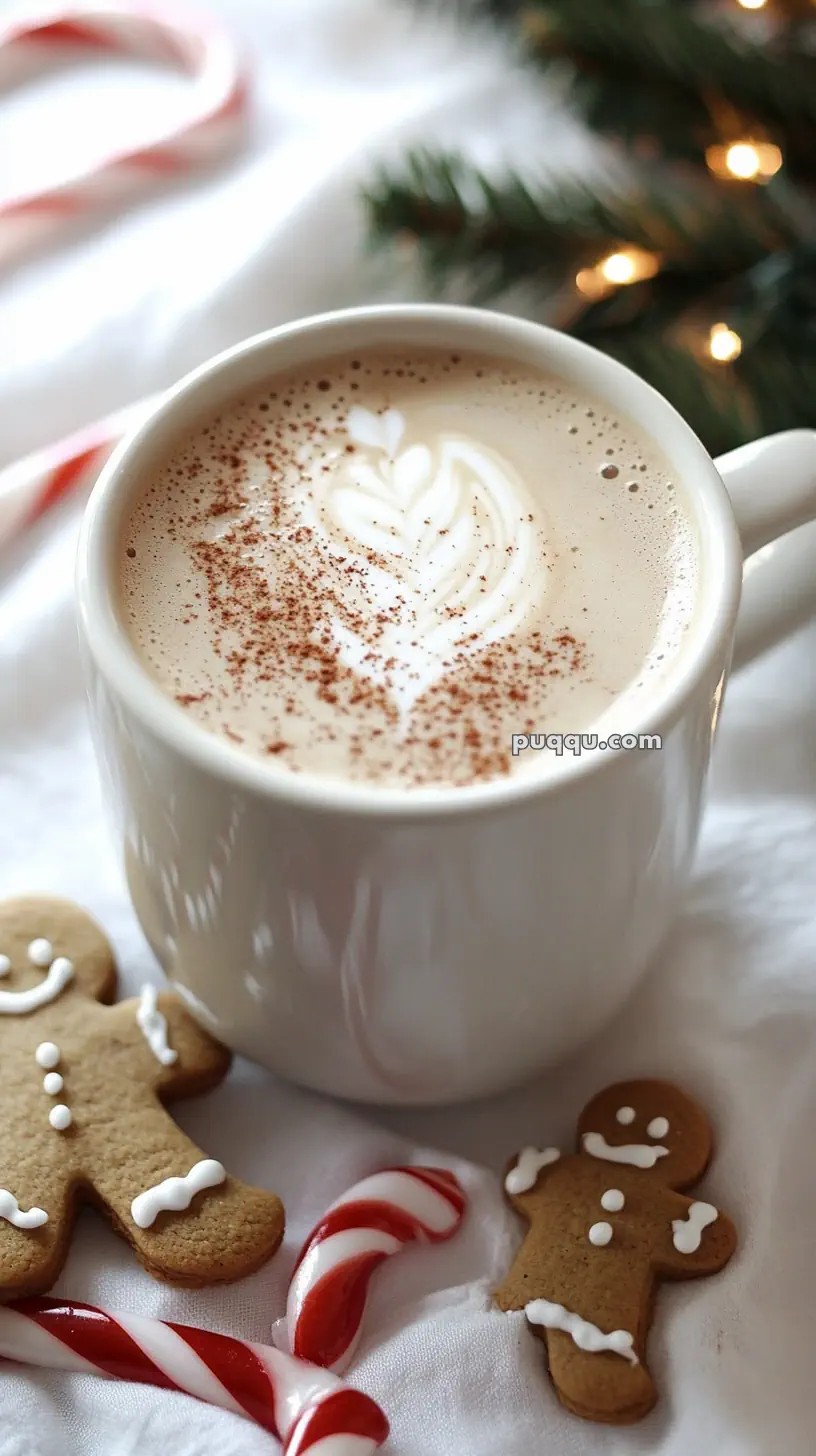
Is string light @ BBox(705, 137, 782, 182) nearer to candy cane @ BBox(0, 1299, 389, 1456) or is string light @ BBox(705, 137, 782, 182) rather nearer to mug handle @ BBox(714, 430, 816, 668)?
mug handle @ BBox(714, 430, 816, 668)

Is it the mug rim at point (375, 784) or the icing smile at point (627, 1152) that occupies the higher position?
the mug rim at point (375, 784)

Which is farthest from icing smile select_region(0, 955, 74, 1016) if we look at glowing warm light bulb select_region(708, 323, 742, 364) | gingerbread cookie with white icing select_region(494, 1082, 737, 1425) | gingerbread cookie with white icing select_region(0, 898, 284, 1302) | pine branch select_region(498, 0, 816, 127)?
pine branch select_region(498, 0, 816, 127)

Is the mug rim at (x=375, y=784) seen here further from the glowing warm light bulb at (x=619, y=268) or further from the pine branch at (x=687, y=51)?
the pine branch at (x=687, y=51)

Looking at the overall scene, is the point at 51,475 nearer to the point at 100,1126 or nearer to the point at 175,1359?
the point at 100,1126

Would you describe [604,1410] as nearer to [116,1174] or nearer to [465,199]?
[116,1174]

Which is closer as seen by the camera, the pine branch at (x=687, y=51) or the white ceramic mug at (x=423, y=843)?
the white ceramic mug at (x=423, y=843)

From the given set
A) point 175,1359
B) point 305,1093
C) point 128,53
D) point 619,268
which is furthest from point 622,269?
point 175,1359

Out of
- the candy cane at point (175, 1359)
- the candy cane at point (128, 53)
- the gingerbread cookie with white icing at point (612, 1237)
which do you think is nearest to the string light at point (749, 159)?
the candy cane at point (128, 53)
